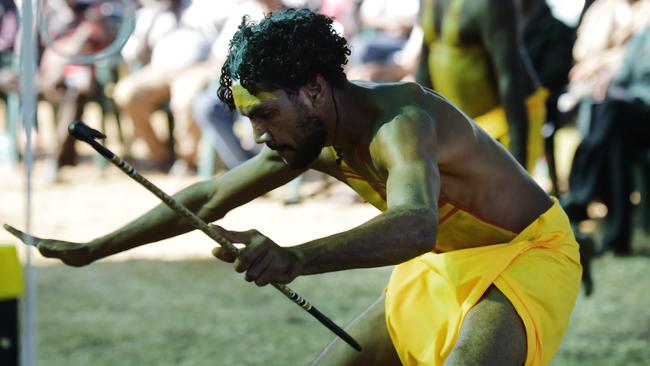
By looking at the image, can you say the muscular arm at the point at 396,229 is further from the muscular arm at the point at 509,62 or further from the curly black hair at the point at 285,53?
the muscular arm at the point at 509,62

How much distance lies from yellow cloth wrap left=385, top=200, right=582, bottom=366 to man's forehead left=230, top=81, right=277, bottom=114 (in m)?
0.68

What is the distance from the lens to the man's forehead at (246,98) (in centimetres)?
262

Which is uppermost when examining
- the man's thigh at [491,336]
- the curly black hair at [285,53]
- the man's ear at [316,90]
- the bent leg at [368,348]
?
the curly black hair at [285,53]

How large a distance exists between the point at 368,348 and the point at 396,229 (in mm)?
893

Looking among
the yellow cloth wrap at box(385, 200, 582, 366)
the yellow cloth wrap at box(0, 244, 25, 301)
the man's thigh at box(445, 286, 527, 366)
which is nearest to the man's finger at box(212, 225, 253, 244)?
the man's thigh at box(445, 286, 527, 366)

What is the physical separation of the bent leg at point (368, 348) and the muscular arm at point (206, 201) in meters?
0.46

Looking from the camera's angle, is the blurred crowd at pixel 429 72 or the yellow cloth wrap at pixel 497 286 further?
the blurred crowd at pixel 429 72

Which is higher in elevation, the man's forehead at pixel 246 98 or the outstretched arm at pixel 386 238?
the man's forehead at pixel 246 98

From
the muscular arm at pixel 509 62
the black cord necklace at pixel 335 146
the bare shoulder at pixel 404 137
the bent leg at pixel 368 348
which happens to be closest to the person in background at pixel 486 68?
the muscular arm at pixel 509 62

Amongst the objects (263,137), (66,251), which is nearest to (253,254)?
(263,137)

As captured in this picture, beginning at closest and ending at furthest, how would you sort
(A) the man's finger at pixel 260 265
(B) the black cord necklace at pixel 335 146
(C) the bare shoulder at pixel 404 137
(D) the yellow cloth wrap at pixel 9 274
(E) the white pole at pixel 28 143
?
(A) the man's finger at pixel 260 265 → (C) the bare shoulder at pixel 404 137 → (B) the black cord necklace at pixel 335 146 → (D) the yellow cloth wrap at pixel 9 274 → (E) the white pole at pixel 28 143

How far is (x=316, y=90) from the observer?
8.73 ft

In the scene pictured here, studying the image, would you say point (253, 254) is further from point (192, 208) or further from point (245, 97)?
point (192, 208)

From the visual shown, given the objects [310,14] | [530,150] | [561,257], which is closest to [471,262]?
[561,257]
